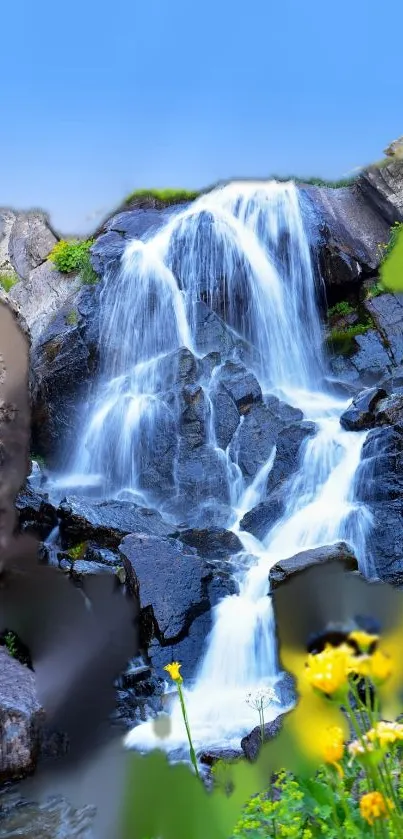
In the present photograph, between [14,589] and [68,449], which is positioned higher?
[68,449]

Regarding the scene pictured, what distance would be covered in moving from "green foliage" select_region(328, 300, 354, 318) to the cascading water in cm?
40

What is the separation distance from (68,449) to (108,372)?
5.71ft

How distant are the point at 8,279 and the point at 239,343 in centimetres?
716

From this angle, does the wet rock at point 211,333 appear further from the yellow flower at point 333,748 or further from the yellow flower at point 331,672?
the yellow flower at point 331,672

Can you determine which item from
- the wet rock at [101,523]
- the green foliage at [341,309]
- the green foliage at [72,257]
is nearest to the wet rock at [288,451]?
the wet rock at [101,523]

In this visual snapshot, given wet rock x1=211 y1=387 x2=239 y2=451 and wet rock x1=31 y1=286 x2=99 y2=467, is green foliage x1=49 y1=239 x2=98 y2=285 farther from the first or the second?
wet rock x1=211 y1=387 x2=239 y2=451

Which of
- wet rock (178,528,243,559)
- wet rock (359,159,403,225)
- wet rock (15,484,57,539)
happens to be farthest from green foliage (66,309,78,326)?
wet rock (359,159,403,225)

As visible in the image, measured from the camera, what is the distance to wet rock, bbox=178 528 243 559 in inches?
347

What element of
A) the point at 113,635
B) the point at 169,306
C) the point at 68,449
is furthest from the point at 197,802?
the point at 169,306

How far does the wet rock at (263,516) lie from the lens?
30.5ft

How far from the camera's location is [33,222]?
62.8 ft

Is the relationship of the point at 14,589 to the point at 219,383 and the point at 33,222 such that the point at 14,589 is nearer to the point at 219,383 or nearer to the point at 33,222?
the point at 219,383

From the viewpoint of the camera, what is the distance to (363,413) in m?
10.4

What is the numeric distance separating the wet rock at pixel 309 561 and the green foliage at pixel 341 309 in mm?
8185
